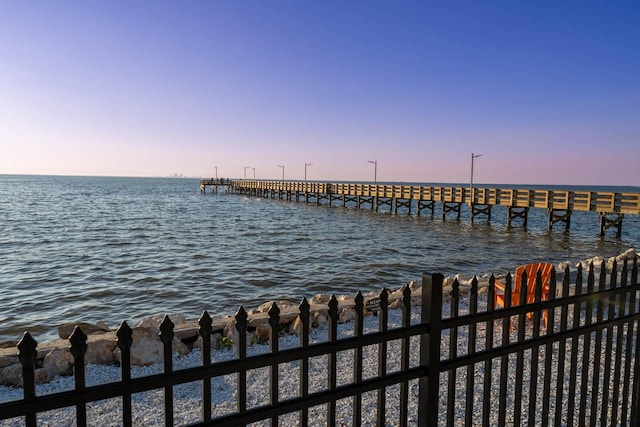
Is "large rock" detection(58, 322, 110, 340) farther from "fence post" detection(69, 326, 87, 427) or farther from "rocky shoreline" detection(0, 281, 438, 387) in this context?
"fence post" detection(69, 326, 87, 427)

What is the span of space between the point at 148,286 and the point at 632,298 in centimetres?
1273

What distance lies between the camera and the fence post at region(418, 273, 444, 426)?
8.00 feet

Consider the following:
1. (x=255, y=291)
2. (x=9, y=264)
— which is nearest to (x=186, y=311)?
(x=255, y=291)

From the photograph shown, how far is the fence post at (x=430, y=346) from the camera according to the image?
244 cm

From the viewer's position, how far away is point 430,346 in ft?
8.23

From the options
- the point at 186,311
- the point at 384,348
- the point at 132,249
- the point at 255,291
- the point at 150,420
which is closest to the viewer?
the point at 384,348

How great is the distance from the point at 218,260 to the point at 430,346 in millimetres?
15887

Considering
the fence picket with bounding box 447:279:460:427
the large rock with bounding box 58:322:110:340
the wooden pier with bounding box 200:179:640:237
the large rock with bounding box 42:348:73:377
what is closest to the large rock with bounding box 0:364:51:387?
the large rock with bounding box 42:348:73:377

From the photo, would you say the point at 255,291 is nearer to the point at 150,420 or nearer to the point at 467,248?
the point at 150,420

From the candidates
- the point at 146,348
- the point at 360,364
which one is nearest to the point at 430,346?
the point at 360,364

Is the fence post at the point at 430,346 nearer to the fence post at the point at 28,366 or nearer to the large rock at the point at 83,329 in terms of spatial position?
the fence post at the point at 28,366

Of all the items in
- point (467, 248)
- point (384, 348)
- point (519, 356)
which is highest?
point (384, 348)

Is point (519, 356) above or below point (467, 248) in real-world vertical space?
above

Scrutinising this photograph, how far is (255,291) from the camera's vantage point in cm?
1280
